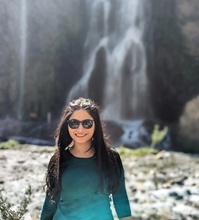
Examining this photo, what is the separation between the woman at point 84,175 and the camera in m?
1.53

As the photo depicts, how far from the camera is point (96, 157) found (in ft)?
5.25

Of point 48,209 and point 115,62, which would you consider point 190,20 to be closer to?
point 115,62

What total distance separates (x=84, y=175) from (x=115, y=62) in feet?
48.3

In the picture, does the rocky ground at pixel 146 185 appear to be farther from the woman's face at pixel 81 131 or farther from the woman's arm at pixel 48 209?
the woman's face at pixel 81 131

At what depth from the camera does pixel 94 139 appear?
5.42 ft

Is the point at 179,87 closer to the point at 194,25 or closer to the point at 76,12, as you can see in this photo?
the point at 194,25

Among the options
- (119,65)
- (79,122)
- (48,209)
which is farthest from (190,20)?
(48,209)

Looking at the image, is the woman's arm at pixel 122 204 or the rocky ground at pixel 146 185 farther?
the rocky ground at pixel 146 185

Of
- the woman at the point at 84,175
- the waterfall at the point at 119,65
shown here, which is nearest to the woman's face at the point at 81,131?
the woman at the point at 84,175

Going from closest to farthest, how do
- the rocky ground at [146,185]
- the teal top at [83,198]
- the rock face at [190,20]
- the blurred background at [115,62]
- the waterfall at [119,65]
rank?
the teal top at [83,198], the rocky ground at [146,185], the blurred background at [115,62], the rock face at [190,20], the waterfall at [119,65]

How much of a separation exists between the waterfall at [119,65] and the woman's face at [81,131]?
14090mm

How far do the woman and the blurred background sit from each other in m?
13.3

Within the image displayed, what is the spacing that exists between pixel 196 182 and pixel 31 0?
8570mm

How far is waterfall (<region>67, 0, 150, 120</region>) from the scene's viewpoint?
52.1 ft
